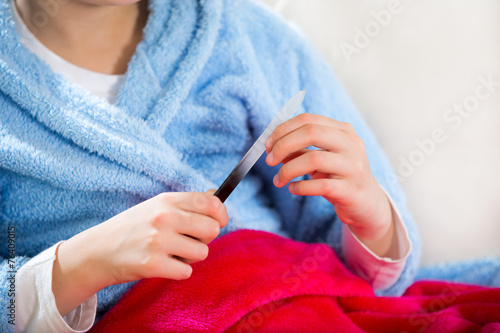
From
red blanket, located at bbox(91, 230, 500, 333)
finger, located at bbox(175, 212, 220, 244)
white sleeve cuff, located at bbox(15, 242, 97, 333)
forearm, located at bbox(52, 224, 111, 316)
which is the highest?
finger, located at bbox(175, 212, 220, 244)

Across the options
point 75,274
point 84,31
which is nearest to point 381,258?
point 75,274

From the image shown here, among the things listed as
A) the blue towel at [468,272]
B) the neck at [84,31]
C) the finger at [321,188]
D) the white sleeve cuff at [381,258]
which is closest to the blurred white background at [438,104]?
the blue towel at [468,272]

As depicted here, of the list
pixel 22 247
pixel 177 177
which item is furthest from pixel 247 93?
pixel 22 247

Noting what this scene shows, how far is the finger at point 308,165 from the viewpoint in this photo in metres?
0.54

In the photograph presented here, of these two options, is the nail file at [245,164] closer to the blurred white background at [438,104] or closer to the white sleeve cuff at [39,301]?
the white sleeve cuff at [39,301]

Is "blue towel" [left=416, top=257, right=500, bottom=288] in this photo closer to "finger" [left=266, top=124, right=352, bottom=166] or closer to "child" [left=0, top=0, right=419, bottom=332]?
"child" [left=0, top=0, right=419, bottom=332]

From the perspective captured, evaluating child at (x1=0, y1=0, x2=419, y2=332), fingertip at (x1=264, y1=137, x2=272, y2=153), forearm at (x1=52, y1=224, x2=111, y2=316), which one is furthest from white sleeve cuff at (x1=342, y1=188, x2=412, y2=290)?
forearm at (x1=52, y1=224, x2=111, y2=316)

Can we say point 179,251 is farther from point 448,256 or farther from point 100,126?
point 448,256

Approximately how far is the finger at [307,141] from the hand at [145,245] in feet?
0.31

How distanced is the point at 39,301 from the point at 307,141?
375 mm

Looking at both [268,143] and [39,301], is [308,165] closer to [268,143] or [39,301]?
[268,143]

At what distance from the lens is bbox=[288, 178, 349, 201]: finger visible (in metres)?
0.55

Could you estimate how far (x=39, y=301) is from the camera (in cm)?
53

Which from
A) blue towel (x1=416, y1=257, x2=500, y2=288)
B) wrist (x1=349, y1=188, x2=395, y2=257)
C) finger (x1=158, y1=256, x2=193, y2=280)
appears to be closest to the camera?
finger (x1=158, y1=256, x2=193, y2=280)
